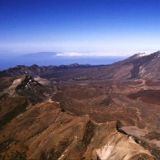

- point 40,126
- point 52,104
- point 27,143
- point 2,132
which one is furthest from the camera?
point 52,104

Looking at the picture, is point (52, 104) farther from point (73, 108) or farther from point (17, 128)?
point (73, 108)

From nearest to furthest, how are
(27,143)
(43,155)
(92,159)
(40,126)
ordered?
(92,159) → (43,155) → (27,143) → (40,126)

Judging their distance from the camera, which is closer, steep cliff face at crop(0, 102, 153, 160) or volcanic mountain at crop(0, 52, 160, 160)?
steep cliff face at crop(0, 102, 153, 160)

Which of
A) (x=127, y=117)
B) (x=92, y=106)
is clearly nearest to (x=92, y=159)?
(x=127, y=117)

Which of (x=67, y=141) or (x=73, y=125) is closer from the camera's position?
(x=67, y=141)

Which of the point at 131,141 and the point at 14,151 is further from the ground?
the point at 131,141

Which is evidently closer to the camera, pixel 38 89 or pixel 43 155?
pixel 43 155

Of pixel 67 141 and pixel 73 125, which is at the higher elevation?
pixel 73 125
